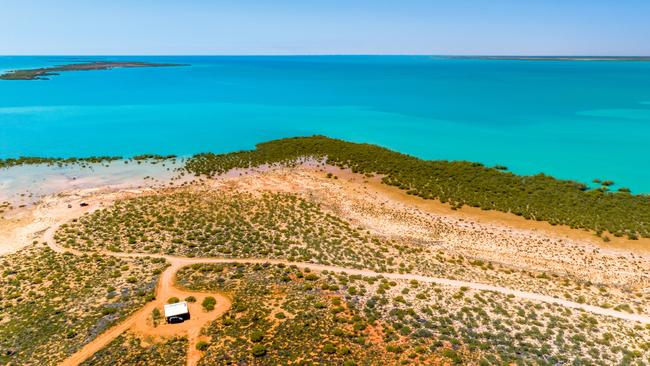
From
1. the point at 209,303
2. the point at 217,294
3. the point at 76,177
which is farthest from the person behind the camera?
the point at 76,177

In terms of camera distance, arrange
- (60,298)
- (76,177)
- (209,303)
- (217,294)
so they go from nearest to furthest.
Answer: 1. (209,303)
2. (60,298)
3. (217,294)
4. (76,177)

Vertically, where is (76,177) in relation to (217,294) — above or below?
above

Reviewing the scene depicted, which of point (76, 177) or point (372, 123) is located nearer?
point (76, 177)

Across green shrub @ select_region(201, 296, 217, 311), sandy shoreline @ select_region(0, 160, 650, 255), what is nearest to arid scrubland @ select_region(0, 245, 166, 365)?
green shrub @ select_region(201, 296, 217, 311)

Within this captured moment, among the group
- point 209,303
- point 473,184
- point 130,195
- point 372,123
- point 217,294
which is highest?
point 372,123

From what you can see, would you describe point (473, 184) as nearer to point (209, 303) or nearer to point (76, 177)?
point (209, 303)

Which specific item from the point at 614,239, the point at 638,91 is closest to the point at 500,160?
the point at 614,239

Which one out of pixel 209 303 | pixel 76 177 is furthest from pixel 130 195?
pixel 209 303

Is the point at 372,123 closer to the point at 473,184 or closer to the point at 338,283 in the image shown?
the point at 473,184

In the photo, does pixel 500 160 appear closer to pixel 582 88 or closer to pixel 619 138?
pixel 619 138
